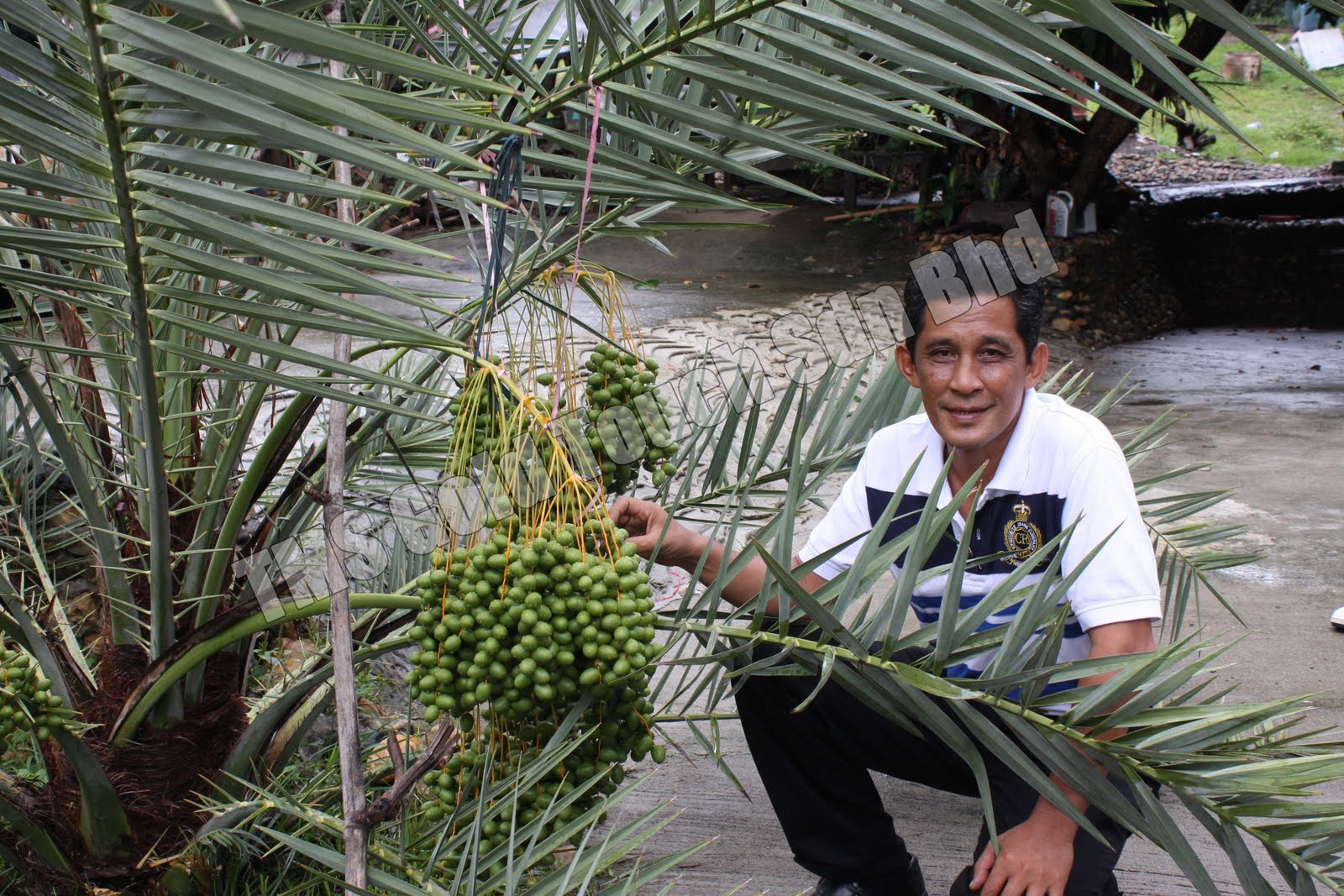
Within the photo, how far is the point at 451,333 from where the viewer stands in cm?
142

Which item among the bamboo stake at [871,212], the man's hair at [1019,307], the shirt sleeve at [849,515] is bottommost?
the shirt sleeve at [849,515]

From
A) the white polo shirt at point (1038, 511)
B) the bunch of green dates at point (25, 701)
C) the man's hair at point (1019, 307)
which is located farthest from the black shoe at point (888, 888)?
the bunch of green dates at point (25, 701)

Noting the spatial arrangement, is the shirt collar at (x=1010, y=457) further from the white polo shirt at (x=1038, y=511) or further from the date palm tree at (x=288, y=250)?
the date palm tree at (x=288, y=250)

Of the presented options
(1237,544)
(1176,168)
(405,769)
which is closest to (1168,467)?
(1237,544)

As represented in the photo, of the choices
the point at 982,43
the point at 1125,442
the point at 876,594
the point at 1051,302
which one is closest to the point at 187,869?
the point at 982,43

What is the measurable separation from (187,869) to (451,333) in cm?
83

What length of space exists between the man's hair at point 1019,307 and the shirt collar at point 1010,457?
9 centimetres

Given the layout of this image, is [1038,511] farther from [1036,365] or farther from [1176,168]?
[1176,168]

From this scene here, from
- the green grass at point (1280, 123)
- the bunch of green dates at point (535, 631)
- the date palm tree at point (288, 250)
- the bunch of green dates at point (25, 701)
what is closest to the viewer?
the date palm tree at point (288, 250)

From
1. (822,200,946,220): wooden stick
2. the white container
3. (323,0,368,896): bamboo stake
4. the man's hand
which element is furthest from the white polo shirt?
(822,200,946,220): wooden stick

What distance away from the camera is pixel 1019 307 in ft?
5.27

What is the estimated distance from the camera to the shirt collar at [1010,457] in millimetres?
1588

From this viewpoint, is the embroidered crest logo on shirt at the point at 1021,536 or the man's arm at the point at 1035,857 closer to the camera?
the man's arm at the point at 1035,857

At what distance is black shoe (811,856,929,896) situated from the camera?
1.73 meters
